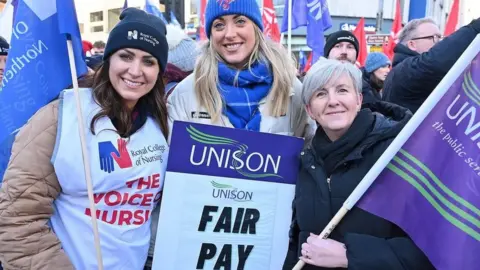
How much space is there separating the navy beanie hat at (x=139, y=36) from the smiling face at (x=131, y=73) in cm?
3

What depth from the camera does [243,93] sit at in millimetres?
2611

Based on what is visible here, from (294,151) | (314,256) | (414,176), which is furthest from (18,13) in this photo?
(414,176)

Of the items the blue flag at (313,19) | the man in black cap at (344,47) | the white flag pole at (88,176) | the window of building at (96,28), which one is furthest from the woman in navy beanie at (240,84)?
the window of building at (96,28)

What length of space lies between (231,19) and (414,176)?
136cm

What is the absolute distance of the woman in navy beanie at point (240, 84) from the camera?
8.48 feet

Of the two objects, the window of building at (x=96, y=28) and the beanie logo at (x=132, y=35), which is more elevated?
the beanie logo at (x=132, y=35)

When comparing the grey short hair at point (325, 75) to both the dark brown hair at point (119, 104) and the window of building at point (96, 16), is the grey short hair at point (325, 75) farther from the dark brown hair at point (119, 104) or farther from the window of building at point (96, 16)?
the window of building at point (96, 16)

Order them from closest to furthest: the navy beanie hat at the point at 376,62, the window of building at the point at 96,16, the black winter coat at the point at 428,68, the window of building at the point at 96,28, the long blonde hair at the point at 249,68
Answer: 1. the black winter coat at the point at 428,68
2. the long blonde hair at the point at 249,68
3. the navy beanie hat at the point at 376,62
4. the window of building at the point at 96,16
5. the window of building at the point at 96,28

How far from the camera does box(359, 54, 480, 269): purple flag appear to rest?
179 centimetres

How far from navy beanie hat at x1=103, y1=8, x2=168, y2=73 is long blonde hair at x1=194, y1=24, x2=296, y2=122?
0.30 m

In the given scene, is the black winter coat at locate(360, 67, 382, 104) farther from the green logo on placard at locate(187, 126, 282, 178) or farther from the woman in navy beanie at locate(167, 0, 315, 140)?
the green logo on placard at locate(187, 126, 282, 178)

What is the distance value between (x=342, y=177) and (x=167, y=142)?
90 cm

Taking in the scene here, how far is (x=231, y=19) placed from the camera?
2.69 meters

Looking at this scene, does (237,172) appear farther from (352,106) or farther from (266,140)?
(352,106)
